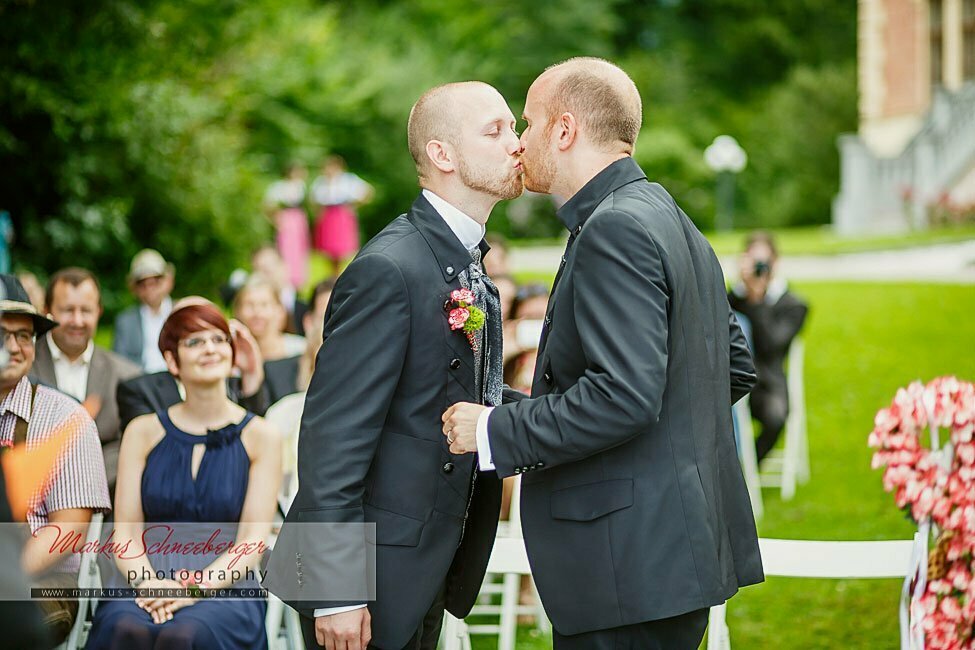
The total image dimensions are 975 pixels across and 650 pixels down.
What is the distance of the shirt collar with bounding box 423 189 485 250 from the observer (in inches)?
130

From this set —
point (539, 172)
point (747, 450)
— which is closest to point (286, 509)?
point (539, 172)

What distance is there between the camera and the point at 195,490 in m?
4.54

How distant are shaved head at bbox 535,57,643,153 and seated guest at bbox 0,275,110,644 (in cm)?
228

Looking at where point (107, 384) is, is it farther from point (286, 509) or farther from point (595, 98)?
point (595, 98)

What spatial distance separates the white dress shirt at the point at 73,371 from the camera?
6465 mm

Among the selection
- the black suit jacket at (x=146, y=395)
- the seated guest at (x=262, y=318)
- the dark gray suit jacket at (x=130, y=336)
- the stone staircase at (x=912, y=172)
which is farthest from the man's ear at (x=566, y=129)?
the stone staircase at (x=912, y=172)

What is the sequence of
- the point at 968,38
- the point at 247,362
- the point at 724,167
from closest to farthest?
the point at 247,362 → the point at 968,38 → the point at 724,167

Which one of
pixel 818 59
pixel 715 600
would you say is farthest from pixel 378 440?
pixel 818 59

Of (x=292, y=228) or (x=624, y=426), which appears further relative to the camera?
(x=292, y=228)

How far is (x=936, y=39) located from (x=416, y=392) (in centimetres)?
3142

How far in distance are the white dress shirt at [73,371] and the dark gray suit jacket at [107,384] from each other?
56 millimetres

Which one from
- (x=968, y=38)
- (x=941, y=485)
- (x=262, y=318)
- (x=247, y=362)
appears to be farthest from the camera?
(x=968, y=38)

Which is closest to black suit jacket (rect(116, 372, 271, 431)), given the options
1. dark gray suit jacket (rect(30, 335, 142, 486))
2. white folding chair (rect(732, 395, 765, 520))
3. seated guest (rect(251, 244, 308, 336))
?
dark gray suit jacket (rect(30, 335, 142, 486))

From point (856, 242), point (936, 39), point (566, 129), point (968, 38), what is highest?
point (936, 39)
